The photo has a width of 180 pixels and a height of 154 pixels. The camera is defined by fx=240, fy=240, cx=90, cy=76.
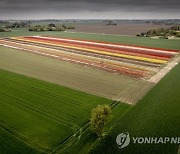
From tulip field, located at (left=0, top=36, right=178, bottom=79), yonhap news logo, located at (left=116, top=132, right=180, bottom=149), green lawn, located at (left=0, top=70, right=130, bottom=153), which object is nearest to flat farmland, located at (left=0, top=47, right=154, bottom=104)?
green lawn, located at (left=0, top=70, right=130, bottom=153)

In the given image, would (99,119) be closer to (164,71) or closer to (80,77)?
(80,77)

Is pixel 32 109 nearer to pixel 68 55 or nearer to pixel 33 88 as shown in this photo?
pixel 33 88

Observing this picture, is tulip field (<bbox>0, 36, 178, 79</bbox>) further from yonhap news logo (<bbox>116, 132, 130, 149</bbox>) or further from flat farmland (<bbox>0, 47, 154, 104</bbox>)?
yonhap news logo (<bbox>116, 132, 130, 149</bbox>)

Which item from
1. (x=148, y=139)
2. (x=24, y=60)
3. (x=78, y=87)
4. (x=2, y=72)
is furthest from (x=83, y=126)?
(x=24, y=60)

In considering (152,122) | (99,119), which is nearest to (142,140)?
(152,122)

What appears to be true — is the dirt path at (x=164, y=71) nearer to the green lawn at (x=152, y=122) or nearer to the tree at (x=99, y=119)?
the green lawn at (x=152, y=122)

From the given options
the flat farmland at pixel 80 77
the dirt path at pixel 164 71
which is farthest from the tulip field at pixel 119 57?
the flat farmland at pixel 80 77
